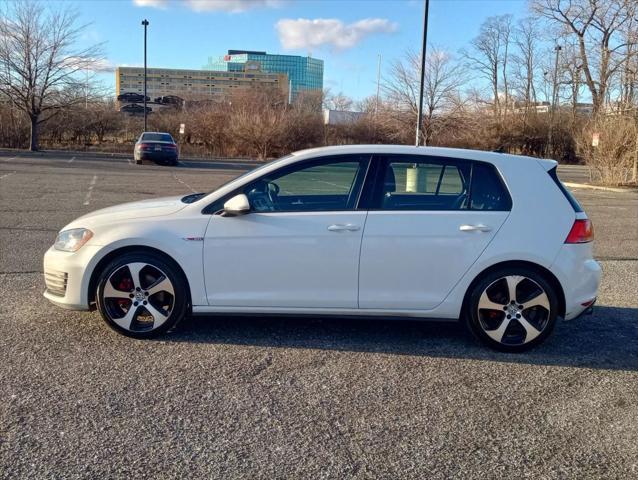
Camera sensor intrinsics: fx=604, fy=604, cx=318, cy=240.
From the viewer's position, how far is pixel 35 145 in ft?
123

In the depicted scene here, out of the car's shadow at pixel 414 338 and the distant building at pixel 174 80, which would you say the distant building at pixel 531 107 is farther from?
the distant building at pixel 174 80

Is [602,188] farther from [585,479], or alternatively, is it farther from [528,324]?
[585,479]

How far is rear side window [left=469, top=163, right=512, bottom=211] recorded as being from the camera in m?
4.77

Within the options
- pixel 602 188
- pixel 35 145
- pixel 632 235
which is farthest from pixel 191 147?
pixel 632 235

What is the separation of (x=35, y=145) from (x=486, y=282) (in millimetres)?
38473

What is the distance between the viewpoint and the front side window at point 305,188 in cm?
481

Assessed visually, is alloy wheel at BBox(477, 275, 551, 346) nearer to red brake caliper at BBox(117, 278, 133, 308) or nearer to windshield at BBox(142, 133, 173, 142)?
red brake caliper at BBox(117, 278, 133, 308)

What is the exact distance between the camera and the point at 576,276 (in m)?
4.71

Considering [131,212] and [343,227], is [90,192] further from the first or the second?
[343,227]

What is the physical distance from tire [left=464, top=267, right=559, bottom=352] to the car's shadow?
148 millimetres

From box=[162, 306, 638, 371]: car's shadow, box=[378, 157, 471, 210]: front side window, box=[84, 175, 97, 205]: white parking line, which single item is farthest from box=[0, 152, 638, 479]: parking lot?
box=[84, 175, 97, 205]: white parking line

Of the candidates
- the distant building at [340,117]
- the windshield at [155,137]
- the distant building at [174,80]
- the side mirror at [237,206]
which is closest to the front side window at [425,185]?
the side mirror at [237,206]

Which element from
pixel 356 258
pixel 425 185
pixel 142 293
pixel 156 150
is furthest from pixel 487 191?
pixel 156 150

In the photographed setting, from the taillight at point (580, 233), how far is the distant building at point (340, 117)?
48480mm
